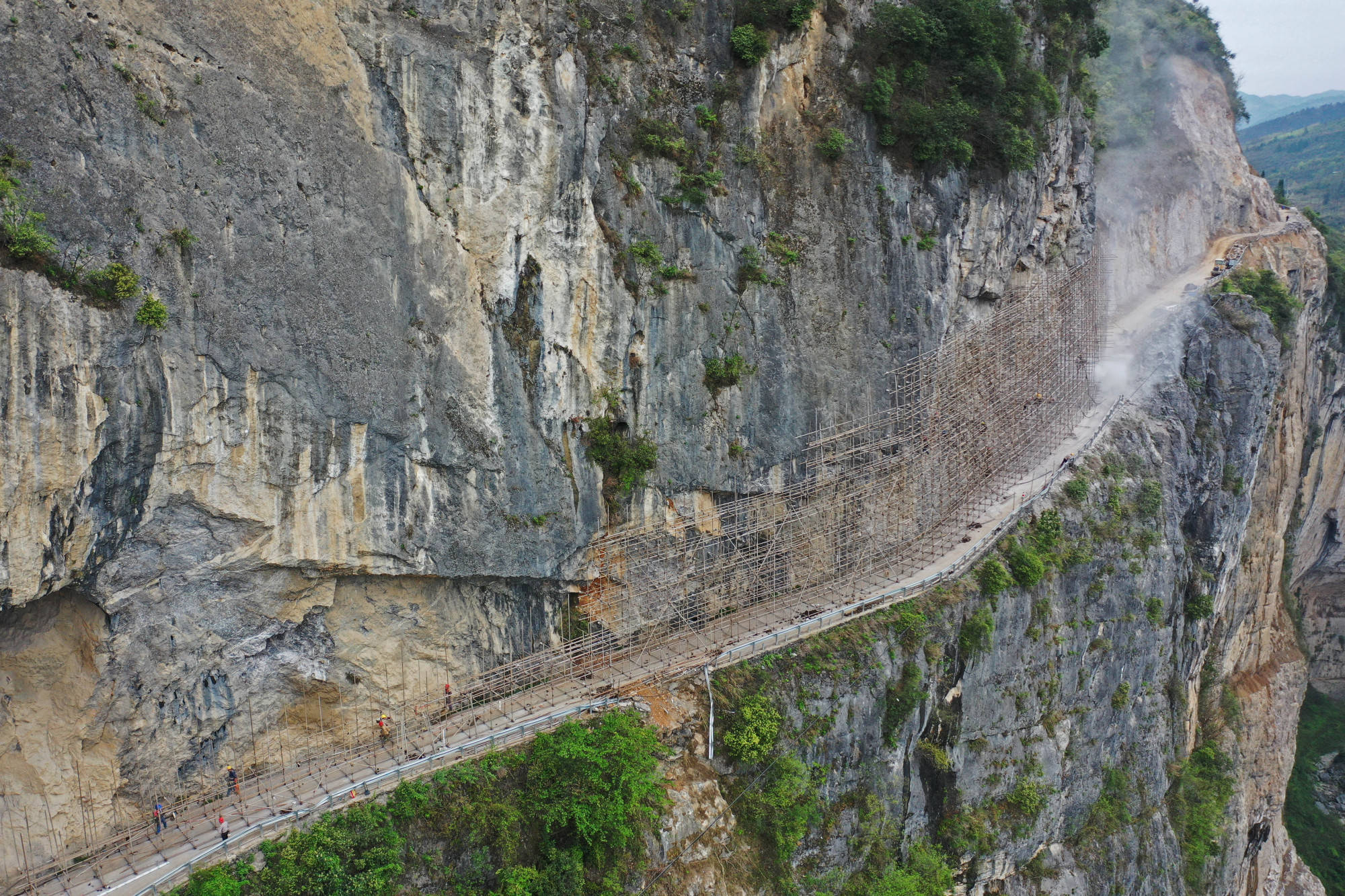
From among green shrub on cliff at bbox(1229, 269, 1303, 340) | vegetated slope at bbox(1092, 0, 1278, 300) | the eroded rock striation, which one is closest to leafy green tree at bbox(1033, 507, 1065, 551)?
the eroded rock striation

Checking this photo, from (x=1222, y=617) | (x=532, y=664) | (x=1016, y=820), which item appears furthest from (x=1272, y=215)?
(x=532, y=664)

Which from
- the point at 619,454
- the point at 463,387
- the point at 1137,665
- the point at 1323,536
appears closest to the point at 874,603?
the point at 619,454

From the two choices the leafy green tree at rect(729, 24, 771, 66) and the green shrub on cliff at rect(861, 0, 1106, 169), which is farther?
the green shrub on cliff at rect(861, 0, 1106, 169)

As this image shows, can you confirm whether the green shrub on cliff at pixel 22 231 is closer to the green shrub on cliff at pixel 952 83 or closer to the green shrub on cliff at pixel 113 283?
the green shrub on cliff at pixel 113 283

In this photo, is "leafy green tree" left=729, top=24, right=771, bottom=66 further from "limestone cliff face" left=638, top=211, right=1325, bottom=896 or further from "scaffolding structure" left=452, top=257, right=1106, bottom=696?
"limestone cliff face" left=638, top=211, right=1325, bottom=896

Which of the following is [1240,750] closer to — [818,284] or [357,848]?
[818,284]

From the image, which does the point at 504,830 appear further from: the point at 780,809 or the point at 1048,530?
the point at 1048,530
